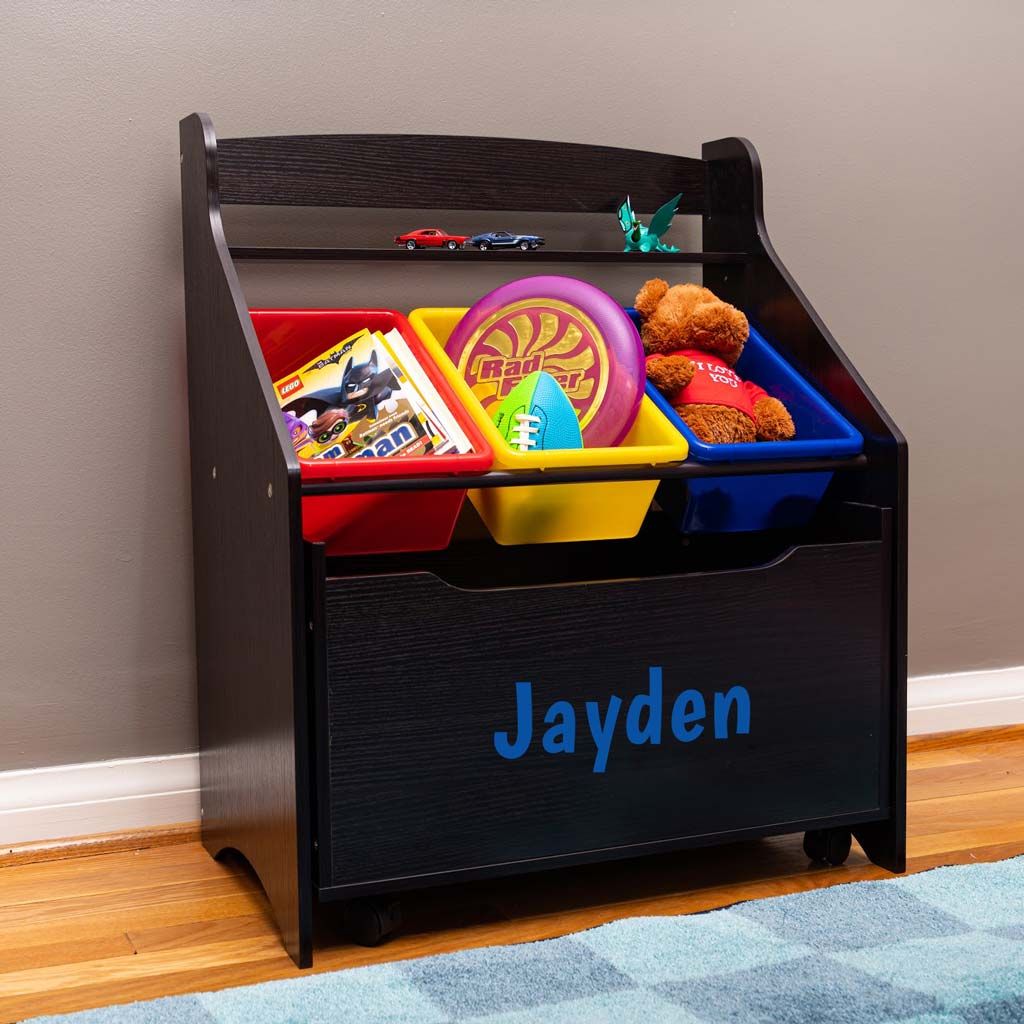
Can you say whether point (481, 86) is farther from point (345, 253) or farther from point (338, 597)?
point (338, 597)

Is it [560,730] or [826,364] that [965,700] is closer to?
[826,364]

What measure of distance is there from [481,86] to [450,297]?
27 centimetres

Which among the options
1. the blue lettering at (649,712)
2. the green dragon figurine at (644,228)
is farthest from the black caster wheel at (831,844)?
the green dragon figurine at (644,228)

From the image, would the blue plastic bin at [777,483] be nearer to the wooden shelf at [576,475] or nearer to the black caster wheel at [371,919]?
the wooden shelf at [576,475]

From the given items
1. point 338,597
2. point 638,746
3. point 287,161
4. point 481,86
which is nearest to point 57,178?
point 287,161

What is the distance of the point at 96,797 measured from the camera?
5.09 feet

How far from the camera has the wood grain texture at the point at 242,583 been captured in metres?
1.17

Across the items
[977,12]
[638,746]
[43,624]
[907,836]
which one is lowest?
[907,836]

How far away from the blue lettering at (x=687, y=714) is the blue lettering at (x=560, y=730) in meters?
0.12

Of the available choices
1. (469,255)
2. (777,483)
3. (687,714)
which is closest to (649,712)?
(687,714)

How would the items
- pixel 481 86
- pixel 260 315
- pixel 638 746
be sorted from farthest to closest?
pixel 481 86 < pixel 260 315 < pixel 638 746

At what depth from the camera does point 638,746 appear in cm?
130

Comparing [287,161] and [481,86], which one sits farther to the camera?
[481,86]

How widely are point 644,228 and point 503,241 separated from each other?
0.21 m
